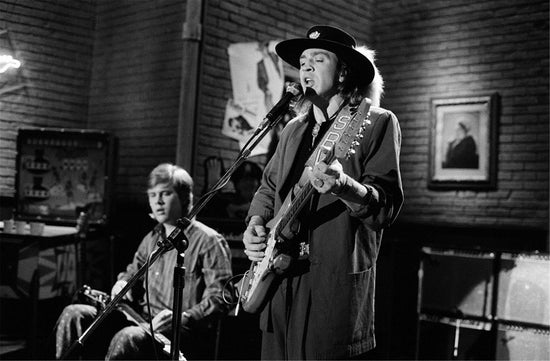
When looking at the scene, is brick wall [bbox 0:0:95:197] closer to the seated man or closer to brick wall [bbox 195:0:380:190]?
brick wall [bbox 195:0:380:190]

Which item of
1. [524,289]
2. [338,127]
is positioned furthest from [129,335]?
[524,289]

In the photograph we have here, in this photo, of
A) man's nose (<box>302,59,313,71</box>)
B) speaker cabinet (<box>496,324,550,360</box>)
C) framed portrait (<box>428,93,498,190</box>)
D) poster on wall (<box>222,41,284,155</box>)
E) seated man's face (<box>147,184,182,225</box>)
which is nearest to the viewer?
man's nose (<box>302,59,313,71</box>)

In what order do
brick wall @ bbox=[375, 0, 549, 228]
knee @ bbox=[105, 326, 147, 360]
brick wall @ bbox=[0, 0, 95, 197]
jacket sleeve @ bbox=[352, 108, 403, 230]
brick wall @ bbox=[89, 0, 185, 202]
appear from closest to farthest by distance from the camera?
jacket sleeve @ bbox=[352, 108, 403, 230], knee @ bbox=[105, 326, 147, 360], brick wall @ bbox=[0, 0, 95, 197], brick wall @ bbox=[89, 0, 185, 202], brick wall @ bbox=[375, 0, 549, 228]

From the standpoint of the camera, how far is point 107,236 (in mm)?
4980

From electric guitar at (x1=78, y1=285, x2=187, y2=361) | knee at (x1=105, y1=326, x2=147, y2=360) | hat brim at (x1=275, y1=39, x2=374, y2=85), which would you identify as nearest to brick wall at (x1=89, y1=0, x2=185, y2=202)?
electric guitar at (x1=78, y1=285, x2=187, y2=361)

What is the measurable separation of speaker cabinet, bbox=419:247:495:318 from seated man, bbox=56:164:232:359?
7.02 feet

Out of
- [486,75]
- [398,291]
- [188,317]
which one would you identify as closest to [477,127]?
[486,75]

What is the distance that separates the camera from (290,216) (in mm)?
1980

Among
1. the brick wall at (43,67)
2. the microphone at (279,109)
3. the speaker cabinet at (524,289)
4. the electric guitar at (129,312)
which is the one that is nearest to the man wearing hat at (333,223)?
the microphone at (279,109)

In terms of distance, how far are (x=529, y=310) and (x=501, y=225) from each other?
2.32 meters

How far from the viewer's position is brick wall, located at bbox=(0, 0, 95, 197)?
3934 millimetres

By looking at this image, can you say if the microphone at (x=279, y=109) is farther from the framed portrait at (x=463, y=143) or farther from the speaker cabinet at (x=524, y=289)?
the framed portrait at (x=463, y=143)

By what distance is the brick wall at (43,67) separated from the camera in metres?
3.93

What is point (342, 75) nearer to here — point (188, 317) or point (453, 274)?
point (188, 317)
